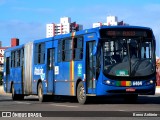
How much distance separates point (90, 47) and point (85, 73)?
1.11m

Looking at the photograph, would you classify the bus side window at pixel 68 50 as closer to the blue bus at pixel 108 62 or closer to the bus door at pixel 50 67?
the blue bus at pixel 108 62

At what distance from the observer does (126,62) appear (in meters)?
21.4

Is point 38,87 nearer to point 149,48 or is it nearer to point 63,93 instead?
point 63,93

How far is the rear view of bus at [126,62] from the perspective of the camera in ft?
69.7

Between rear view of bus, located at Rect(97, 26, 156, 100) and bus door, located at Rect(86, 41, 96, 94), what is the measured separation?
45cm

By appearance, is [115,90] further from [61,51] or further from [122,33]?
[61,51]

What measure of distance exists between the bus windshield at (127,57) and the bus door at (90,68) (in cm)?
63

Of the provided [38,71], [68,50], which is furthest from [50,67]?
[68,50]

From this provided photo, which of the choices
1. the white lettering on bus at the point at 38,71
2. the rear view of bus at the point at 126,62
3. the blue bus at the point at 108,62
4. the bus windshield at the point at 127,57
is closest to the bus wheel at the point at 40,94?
the white lettering on bus at the point at 38,71

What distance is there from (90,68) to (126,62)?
1579mm

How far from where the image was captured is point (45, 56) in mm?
26969

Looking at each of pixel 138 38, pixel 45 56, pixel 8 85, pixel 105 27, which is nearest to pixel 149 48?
pixel 138 38

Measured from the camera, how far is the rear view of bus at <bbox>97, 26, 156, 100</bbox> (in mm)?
21250

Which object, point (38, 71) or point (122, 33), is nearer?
point (122, 33)
